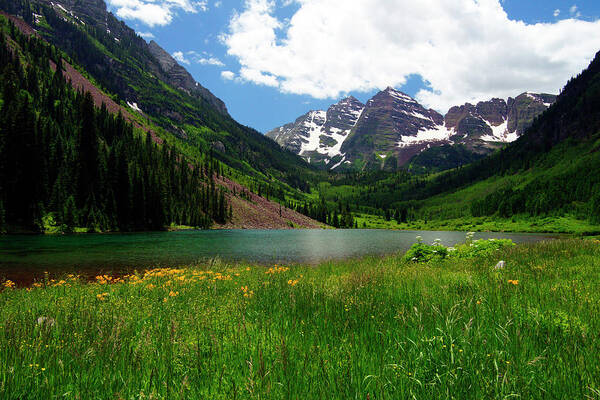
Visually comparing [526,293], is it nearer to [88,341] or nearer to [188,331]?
[188,331]

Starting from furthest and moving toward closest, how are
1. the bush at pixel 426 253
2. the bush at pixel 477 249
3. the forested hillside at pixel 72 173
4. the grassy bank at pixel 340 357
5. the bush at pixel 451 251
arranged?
the forested hillside at pixel 72 173 < the bush at pixel 426 253 < the bush at pixel 451 251 < the bush at pixel 477 249 < the grassy bank at pixel 340 357

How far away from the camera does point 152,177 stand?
96188 millimetres

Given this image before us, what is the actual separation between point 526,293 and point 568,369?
13.0 ft

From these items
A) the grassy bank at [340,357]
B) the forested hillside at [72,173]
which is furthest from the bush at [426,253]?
the forested hillside at [72,173]

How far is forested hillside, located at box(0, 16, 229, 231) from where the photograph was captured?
60.8 m

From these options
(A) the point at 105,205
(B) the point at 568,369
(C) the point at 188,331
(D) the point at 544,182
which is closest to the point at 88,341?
(C) the point at 188,331

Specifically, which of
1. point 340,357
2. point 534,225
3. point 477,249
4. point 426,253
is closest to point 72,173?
A: point 426,253

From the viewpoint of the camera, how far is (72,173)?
71625 mm

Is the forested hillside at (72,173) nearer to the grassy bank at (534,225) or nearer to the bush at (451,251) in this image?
the bush at (451,251)

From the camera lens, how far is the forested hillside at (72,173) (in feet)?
199

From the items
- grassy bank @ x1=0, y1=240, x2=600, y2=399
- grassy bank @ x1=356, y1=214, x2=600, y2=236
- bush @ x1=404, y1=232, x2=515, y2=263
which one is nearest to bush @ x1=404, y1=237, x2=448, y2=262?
bush @ x1=404, y1=232, x2=515, y2=263

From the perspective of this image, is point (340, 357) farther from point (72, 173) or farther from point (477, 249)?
point (72, 173)

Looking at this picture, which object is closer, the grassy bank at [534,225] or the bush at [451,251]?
the bush at [451,251]

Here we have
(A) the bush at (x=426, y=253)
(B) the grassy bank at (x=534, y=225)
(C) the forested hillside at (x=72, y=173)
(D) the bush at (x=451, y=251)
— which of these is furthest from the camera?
(B) the grassy bank at (x=534, y=225)
